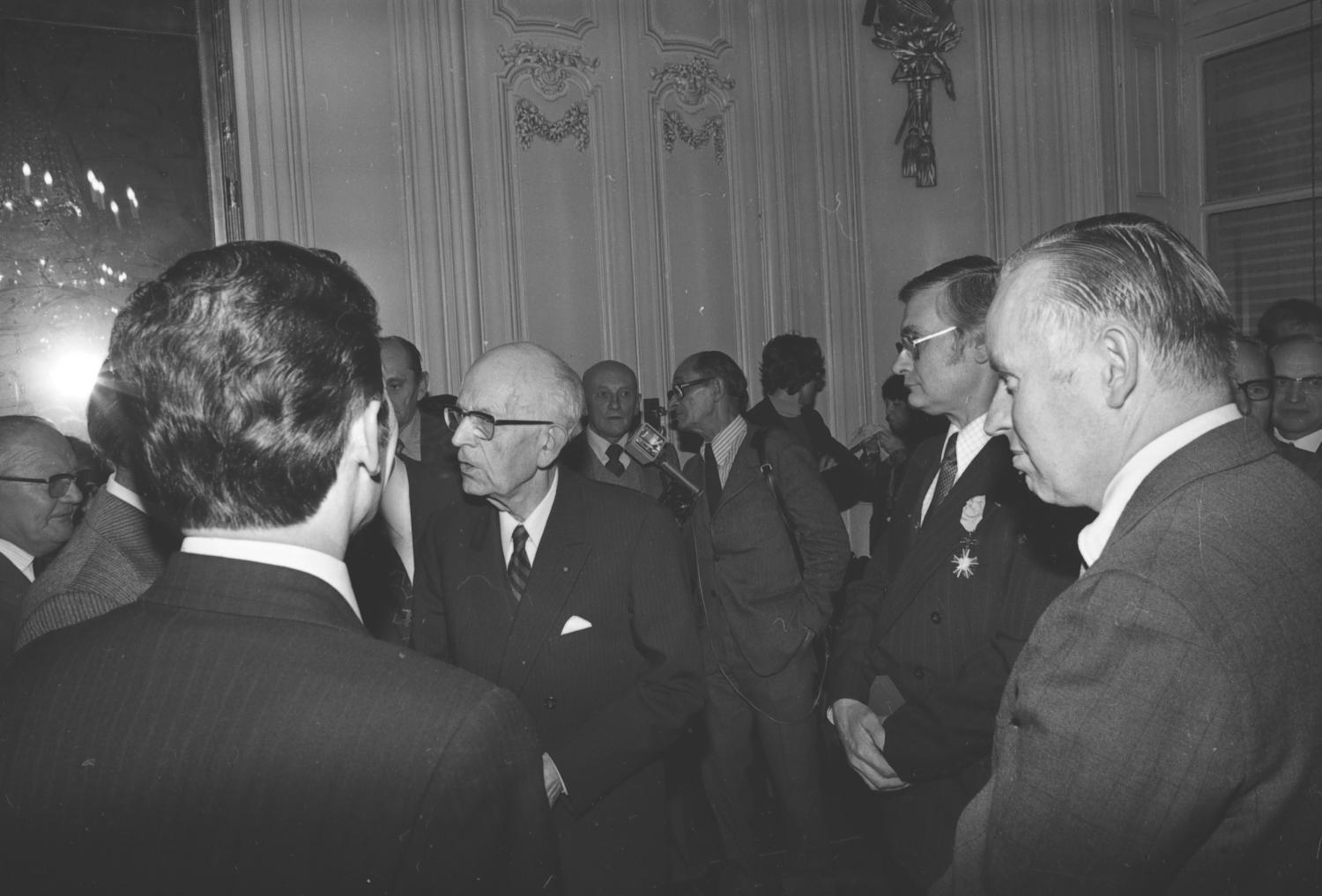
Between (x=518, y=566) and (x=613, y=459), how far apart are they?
2.22 meters

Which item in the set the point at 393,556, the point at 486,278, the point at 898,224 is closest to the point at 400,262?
the point at 486,278

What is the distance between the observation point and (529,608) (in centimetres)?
229

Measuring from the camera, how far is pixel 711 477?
3.85 m

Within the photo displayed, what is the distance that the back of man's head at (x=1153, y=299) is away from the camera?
1.23 metres

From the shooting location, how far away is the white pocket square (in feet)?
7.53

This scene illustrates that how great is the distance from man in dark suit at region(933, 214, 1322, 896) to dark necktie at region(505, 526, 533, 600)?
132 cm

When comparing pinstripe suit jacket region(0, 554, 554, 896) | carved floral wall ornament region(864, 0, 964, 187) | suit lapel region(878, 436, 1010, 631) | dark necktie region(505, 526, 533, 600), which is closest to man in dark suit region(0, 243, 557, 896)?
pinstripe suit jacket region(0, 554, 554, 896)

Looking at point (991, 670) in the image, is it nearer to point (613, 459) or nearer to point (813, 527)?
point (813, 527)

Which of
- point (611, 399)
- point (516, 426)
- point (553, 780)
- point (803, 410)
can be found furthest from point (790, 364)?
point (553, 780)

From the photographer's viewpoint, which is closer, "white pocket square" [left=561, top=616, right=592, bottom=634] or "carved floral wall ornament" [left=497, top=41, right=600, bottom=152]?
"white pocket square" [left=561, top=616, right=592, bottom=634]

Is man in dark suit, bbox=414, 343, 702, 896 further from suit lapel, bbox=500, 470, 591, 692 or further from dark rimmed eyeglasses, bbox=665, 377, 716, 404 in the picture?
dark rimmed eyeglasses, bbox=665, 377, 716, 404

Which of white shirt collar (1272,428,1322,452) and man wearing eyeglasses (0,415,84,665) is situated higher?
man wearing eyeglasses (0,415,84,665)

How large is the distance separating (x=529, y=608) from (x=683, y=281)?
12.6 feet

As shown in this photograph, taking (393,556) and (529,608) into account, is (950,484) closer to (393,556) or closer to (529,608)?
(529,608)
